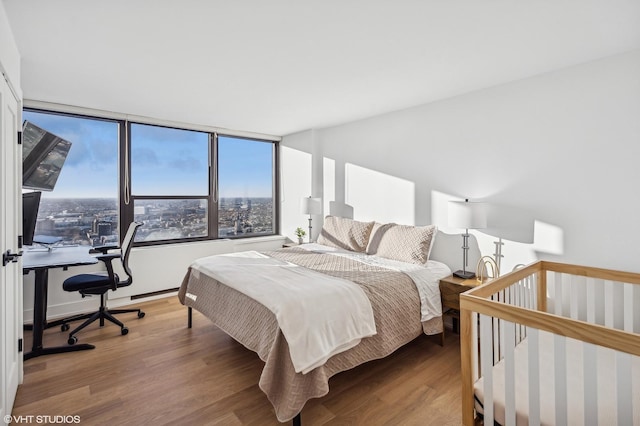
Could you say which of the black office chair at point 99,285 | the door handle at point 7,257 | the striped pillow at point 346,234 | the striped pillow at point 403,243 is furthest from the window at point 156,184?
the striped pillow at point 403,243

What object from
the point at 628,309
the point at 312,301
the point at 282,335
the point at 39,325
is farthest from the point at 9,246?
the point at 628,309

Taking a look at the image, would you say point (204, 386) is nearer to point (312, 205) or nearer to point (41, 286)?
point (41, 286)

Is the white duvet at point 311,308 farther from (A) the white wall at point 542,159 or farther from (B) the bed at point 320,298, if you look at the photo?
(A) the white wall at point 542,159

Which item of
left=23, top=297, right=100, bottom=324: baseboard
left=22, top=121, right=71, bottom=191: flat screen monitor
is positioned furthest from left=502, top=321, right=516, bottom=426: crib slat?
left=23, top=297, right=100, bottom=324: baseboard

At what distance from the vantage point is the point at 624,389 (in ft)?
3.98

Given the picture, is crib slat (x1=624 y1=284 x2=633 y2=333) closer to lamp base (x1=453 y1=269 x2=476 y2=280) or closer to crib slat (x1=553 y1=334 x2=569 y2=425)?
lamp base (x1=453 y1=269 x2=476 y2=280)

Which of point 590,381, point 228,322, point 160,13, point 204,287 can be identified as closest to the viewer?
point 590,381

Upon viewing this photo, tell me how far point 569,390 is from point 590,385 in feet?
1.01

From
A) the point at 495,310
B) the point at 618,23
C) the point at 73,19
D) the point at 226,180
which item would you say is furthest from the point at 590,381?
the point at 226,180

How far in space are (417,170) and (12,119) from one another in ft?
11.9

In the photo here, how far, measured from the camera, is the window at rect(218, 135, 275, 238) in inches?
202

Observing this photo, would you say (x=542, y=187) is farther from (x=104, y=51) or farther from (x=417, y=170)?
(x=104, y=51)

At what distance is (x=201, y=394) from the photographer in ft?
7.31

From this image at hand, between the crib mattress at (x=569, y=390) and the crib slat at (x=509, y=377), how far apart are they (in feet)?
0.15
